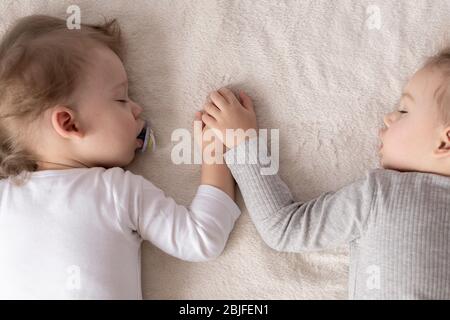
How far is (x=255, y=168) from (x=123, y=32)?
0.45 m

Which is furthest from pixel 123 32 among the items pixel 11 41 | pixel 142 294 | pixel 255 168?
pixel 142 294

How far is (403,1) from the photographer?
133 cm

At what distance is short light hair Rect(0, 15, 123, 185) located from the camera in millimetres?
1175

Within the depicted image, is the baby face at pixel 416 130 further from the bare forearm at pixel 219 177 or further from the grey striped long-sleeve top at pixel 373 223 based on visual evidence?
the bare forearm at pixel 219 177

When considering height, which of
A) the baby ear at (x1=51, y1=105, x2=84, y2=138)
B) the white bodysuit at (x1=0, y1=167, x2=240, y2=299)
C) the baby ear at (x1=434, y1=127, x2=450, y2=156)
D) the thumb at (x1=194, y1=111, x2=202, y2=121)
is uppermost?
the thumb at (x1=194, y1=111, x2=202, y2=121)

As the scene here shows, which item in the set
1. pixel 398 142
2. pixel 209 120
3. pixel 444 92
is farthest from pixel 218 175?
pixel 444 92

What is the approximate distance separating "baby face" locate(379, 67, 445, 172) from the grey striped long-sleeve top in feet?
0.11

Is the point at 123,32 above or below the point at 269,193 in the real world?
above

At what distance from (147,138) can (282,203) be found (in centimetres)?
33

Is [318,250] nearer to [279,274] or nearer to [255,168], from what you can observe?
[279,274]

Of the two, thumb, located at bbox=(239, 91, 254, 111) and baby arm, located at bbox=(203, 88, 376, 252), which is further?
thumb, located at bbox=(239, 91, 254, 111)

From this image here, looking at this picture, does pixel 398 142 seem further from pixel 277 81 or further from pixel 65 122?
pixel 65 122

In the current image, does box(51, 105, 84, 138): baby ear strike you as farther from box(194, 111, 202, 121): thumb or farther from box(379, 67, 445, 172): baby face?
box(379, 67, 445, 172): baby face

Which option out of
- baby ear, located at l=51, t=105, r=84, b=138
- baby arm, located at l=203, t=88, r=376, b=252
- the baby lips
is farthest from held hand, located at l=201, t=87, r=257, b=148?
baby ear, located at l=51, t=105, r=84, b=138
